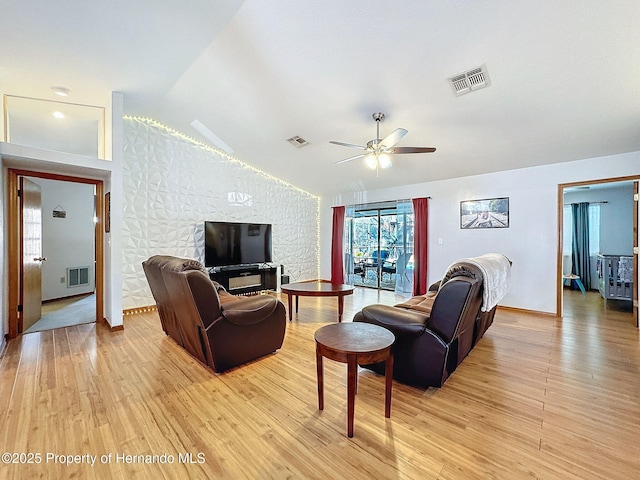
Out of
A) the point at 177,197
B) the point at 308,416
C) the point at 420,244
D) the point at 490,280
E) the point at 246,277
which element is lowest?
the point at 308,416

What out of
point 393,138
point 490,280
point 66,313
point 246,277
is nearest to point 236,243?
point 246,277

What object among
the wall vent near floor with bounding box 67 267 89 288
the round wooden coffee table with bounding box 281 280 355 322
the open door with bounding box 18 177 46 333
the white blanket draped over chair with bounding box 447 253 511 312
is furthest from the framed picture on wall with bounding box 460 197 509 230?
the wall vent near floor with bounding box 67 267 89 288

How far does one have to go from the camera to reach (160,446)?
160 cm

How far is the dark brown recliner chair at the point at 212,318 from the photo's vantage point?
232 centimetres

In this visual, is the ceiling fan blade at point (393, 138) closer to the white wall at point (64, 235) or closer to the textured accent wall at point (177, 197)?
the textured accent wall at point (177, 197)

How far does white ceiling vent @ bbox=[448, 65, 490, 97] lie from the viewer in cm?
265

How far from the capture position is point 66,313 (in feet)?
14.5

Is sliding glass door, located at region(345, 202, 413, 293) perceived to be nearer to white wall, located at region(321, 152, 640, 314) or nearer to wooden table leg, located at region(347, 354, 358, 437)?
white wall, located at region(321, 152, 640, 314)

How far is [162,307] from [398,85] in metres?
3.63

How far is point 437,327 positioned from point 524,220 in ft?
12.1

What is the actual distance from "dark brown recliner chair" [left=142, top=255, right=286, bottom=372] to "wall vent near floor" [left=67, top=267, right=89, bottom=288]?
13.3 ft

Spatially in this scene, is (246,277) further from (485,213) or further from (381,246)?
(485,213)

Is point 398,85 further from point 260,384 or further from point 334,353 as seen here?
point 260,384

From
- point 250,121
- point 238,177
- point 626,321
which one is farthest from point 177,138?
point 626,321
